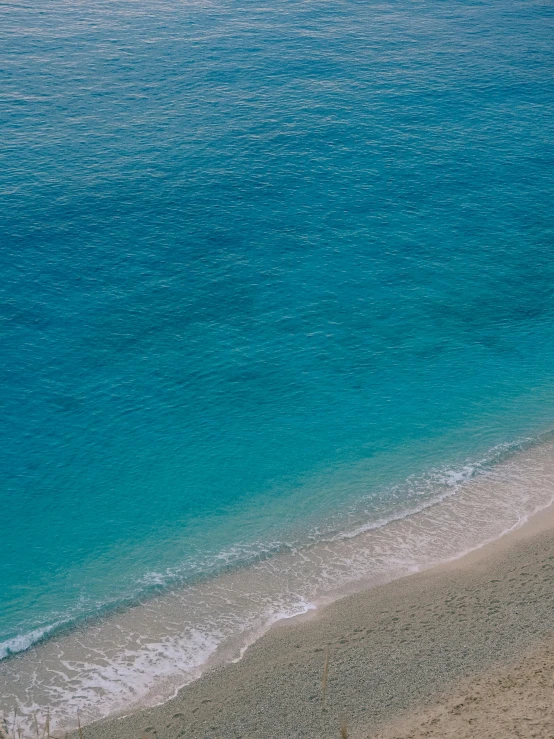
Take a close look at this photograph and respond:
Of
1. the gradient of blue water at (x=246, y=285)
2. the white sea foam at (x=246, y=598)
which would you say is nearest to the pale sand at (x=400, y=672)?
the white sea foam at (x=246, y=598)

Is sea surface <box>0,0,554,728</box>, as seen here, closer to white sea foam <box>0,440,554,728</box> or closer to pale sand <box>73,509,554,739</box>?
white sea foam <box>0,440,554,728</box>

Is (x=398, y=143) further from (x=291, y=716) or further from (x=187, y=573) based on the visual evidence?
(x=291, y=716)

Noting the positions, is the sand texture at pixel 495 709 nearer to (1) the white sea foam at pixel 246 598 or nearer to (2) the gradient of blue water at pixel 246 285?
(1) the white sea foam at pixel 246 598

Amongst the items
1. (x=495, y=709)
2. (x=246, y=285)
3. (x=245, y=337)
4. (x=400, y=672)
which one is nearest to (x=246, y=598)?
(x=400, y=672)

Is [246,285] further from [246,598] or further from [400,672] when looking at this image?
[400,672]

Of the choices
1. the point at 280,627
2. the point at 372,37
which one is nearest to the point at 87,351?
the point at 280,627

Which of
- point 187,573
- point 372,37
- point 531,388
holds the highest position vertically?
point 372,37
